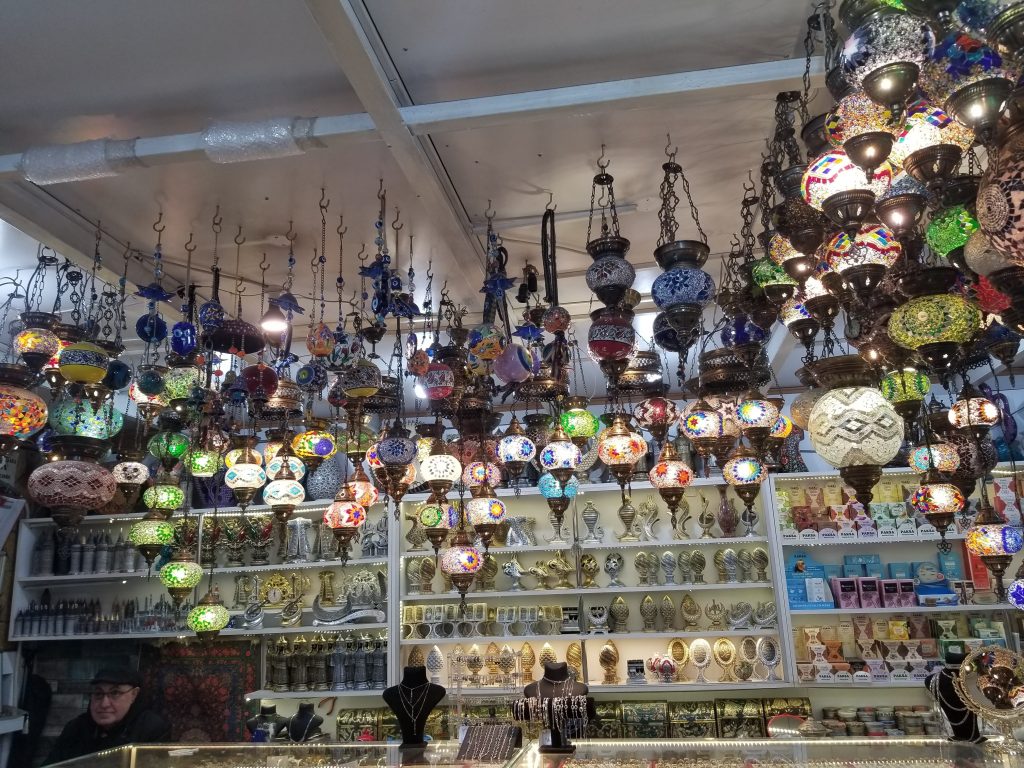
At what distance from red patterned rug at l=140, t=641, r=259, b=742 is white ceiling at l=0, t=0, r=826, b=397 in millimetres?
3389

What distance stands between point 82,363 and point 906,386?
124 inches

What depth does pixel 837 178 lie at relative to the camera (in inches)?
71.5

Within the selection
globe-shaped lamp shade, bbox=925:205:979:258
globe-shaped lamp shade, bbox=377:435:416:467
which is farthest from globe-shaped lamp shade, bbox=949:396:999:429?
globe-shaped lamp shade, bbox=377:435:416:467

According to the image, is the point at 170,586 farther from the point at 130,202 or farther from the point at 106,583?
the point at 106,583

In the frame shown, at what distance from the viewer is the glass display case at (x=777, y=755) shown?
2.47 metres

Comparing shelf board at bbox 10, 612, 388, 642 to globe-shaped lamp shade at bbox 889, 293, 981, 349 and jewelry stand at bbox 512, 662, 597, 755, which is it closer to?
jewelry stand at bbox 512, 662, 597, 755

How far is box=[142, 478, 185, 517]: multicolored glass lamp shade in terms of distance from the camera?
4074mm

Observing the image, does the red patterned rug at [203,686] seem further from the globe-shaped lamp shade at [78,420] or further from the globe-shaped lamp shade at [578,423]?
the globe-shaped lamp shade at [578,423]

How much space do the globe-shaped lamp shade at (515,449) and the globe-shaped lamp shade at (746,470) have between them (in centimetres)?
96

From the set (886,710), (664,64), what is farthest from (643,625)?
(664,64)

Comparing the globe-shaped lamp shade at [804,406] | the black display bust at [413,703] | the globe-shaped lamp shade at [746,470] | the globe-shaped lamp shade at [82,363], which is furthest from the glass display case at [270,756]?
the globe-shaped lamp shade at [804,406]

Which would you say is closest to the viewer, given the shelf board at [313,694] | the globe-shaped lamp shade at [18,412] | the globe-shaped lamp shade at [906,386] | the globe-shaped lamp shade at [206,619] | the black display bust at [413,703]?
the globe-shaped lamp shade at [18,412]

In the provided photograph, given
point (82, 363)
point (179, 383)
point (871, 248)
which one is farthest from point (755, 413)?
point (82, 363)

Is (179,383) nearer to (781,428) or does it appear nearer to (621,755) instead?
(621,755)
